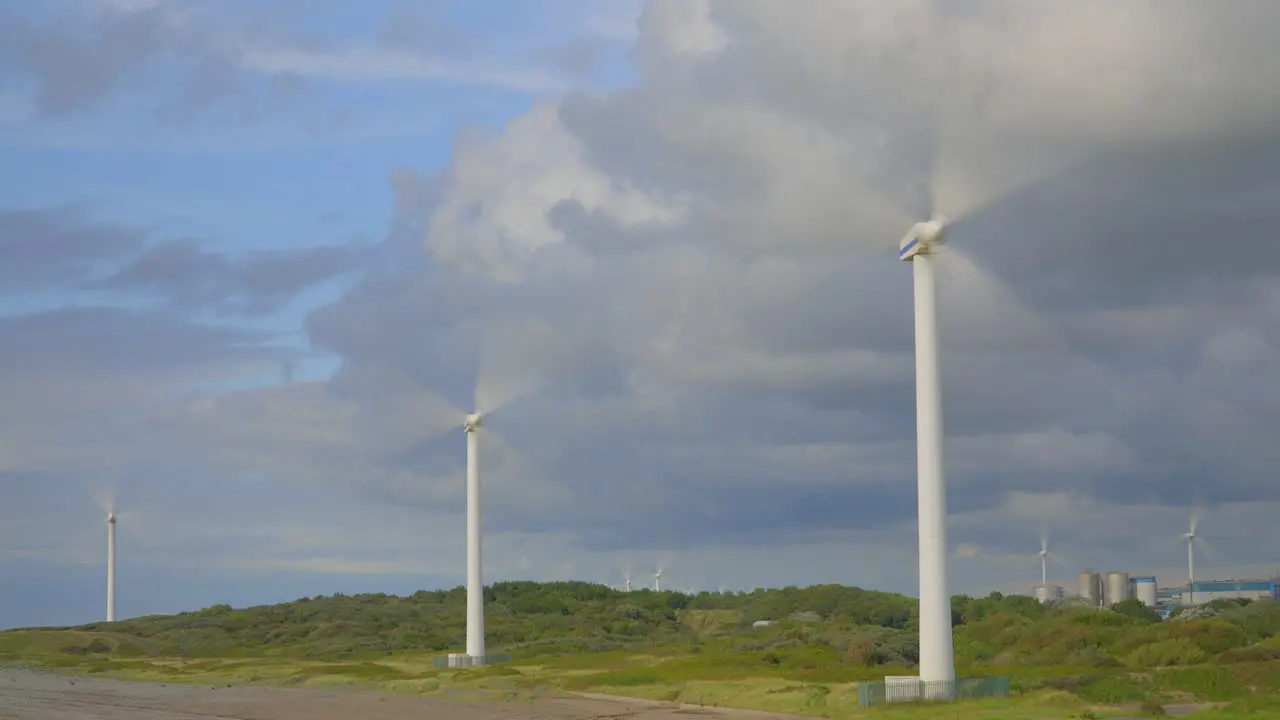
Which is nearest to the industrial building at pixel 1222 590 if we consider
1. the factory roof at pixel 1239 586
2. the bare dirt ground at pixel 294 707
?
the factory roof at pixel 1239 586

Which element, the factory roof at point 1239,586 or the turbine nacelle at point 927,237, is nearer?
the turbine nacelle at point 927,237

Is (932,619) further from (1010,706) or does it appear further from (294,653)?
(294,653)

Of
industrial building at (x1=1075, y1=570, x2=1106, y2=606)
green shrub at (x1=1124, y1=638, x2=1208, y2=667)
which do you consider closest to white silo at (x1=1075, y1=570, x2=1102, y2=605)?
industrial building at (x1=1075, y1=570, x2=1106, y2=606)

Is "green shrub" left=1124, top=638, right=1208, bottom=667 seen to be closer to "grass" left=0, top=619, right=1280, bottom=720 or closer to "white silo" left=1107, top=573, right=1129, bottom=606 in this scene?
"grass" left=0, top=619, right=1280, bottom=720

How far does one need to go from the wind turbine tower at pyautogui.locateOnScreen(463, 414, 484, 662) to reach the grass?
317cm

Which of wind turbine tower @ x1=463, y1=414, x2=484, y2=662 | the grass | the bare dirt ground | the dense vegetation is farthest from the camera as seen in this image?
wind turbine tower @ x1=463, y1=414, x2=484, y2=662

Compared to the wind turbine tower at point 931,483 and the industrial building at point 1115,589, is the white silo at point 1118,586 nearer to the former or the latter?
the industrial building at point 1115,589

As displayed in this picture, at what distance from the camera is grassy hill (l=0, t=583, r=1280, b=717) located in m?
62.7

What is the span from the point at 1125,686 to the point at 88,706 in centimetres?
5119

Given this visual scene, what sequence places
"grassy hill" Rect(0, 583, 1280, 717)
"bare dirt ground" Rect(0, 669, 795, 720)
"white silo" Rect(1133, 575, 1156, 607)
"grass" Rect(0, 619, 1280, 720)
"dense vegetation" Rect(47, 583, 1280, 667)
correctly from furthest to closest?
"white silo" Rect(1133, 575, 1156, 607)
"dense vegetation" Rect(47, 583, 1280, 667)
"grassy hill" Rect(0, 583, 1280, 717)
"bare dirt ground" Rect(0, 669, 795, 720)
"grass" Rect(0, 619, 1280, 720)

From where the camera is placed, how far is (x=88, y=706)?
72688 millimetres

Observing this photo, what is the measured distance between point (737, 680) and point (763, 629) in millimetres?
64987

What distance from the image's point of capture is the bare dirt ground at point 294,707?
5953 cm

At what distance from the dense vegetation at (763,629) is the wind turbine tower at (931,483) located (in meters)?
24.2
